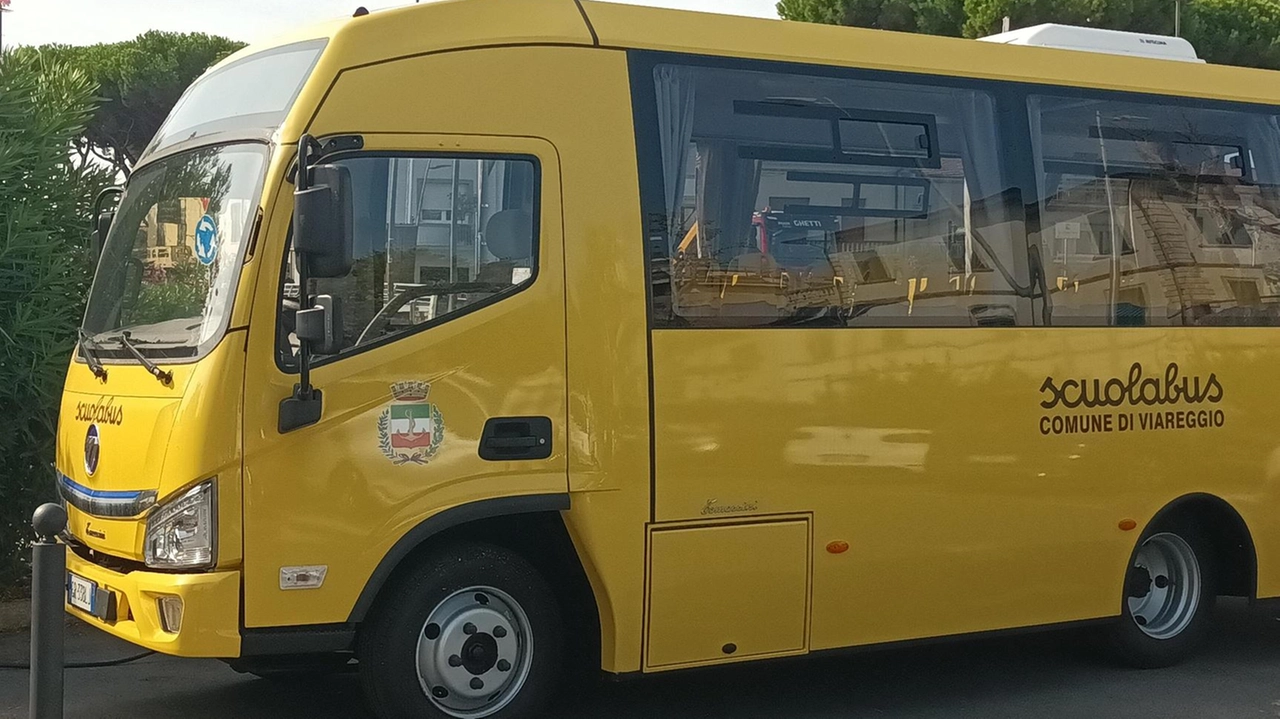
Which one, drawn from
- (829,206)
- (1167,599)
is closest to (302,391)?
(829,206)

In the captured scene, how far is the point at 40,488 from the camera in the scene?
31.5ft

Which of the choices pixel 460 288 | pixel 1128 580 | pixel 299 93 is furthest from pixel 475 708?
pixel 1128 580

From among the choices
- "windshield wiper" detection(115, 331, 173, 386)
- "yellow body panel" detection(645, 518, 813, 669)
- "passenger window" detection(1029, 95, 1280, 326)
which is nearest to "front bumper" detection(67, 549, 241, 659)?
"windshield wiper" detection(115, 331, 173, 386)

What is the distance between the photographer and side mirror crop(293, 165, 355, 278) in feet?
18.8

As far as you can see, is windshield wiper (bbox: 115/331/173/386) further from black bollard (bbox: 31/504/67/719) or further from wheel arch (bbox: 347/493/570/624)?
wheel arch (bbox: 347/493/570/624)

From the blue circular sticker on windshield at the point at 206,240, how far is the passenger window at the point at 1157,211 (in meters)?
4.10

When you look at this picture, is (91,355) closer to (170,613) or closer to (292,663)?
(170,613)

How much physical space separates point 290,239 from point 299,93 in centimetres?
61

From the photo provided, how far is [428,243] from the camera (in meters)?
6.25

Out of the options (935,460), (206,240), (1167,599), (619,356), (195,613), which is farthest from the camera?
(1167,599)

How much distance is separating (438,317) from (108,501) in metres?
1.55

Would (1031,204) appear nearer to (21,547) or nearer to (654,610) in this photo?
(654,610)

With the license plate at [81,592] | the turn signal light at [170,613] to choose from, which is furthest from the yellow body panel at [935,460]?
the license plate at [81,592]

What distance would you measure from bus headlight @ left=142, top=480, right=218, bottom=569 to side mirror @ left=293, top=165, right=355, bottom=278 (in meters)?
0.94
